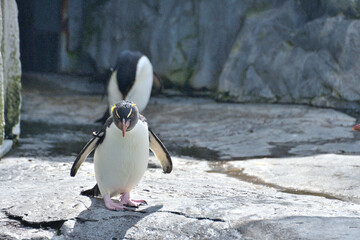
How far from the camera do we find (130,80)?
6473 millimetres

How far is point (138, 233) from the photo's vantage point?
104 inches

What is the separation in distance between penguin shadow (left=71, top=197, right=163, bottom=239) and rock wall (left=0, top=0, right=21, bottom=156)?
214 cm

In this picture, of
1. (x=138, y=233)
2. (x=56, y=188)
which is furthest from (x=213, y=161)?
(x=138, y=233)

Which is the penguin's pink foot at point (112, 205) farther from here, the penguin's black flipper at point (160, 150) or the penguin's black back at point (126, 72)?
the penguin's black back at point (126, 72)

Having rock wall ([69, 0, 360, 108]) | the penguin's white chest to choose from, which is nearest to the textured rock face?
rock wall ([69, 0, 360, 108])

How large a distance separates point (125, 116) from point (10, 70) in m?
2.52

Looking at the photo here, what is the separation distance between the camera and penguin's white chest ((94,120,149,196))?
9.80 feet

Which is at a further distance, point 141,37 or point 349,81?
point 141,37

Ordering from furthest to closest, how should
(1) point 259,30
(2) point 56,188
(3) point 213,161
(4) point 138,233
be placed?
(1) point 259,30 < (3) point 213,161 < (2) point 56,188 < (4) point 138,233

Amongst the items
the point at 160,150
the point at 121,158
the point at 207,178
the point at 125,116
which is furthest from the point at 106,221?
the point at 207,178

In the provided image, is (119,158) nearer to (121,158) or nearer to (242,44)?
(121,158)

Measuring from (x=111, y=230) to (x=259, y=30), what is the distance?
5.51 metres

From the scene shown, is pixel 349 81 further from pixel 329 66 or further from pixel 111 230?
pixel 111 230

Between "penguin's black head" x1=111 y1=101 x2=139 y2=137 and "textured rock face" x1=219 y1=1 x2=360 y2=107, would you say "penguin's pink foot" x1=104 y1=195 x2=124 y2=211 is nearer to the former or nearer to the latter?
"penguin's black head" x1=111 y1=101 x2=139 y2=137
